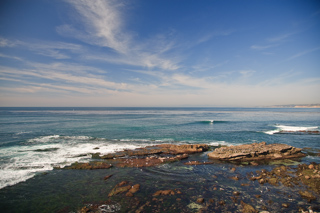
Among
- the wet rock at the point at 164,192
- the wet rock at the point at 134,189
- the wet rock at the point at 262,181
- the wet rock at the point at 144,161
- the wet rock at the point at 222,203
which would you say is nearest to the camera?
the wet rock at the point at 222,203

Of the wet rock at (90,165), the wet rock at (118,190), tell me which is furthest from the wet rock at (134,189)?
the wet rock at (90,165)

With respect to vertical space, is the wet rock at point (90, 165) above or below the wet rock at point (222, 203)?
below

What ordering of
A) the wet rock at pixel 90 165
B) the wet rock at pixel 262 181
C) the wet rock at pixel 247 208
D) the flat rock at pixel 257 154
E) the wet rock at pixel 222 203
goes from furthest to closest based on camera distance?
the flat rock at pixel 257 154 → the wet rock at pixel 90 165 → the wet rock at pixel 262 181 → the wet rock at pixel 222 203 → the wet rock at pixel 247 208

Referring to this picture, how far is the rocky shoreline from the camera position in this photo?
977 cm

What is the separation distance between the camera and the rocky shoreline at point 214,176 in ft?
32.1

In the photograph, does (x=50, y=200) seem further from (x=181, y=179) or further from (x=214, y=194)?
(x=214, y=194)

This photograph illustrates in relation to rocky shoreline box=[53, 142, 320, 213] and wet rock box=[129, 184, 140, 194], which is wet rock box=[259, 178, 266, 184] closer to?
rocky shoreline box=[53, 142, 320, 213]

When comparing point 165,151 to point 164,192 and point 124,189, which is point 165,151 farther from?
point 124,189

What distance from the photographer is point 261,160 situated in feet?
60.5

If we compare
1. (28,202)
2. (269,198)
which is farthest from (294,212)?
(28,202)

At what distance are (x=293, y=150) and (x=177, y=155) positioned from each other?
15.7 metres

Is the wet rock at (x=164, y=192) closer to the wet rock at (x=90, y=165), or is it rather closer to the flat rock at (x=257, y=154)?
the wet rock at (x=90, y=165)

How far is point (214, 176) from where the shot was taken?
14195mm

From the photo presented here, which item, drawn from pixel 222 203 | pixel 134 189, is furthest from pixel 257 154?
pixel 134 189
